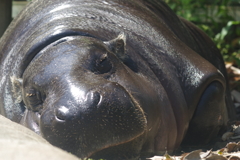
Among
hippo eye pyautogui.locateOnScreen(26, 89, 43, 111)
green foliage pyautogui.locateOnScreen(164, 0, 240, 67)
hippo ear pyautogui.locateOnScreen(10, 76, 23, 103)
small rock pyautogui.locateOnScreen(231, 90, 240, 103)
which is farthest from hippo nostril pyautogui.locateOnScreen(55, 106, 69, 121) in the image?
green foliage pyautogui.locateOnScreen(164, 0, 240, 67)

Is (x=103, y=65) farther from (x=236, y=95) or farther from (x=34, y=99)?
(x=236, y=95)

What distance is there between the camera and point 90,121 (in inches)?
113

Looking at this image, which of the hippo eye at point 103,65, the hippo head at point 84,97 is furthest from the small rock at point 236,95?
the hippo eye at point 103,65

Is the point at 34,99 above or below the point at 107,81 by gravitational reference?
below

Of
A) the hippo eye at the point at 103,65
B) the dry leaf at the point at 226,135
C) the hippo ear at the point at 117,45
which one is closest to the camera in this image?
the hippo eye at the point at 103,65

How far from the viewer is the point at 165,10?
206 inches

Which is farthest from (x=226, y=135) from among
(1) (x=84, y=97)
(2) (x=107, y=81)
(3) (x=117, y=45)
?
(1) (x=84, y=97)

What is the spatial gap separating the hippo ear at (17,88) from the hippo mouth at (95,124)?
2.56 ft

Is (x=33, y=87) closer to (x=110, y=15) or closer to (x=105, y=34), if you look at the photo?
(x=105, y=34)

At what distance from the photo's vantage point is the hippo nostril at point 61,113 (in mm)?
2877

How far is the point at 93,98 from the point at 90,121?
13 cm

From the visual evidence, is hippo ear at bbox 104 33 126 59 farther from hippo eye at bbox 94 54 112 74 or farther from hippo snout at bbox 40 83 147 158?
hippo snout at bbox 40 83 147 158

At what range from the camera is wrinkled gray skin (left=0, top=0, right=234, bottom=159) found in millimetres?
2939

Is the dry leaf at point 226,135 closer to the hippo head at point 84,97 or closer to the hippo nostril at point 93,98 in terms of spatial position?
the hippo head at point 84,97
